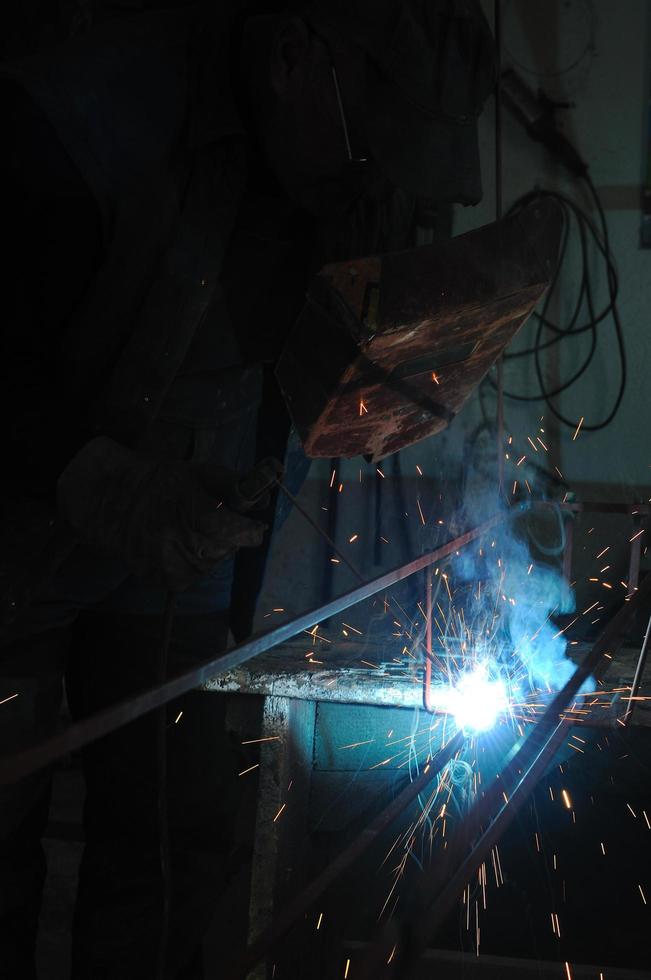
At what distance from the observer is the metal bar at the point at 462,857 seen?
2.53 ft

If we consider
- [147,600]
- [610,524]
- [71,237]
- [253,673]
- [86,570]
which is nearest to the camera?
[71,237]

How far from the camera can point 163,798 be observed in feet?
5.32

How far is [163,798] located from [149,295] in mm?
922

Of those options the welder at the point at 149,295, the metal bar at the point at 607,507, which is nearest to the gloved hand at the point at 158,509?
the welder at the point at 149,295

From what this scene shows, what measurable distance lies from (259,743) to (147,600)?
0.81 metres

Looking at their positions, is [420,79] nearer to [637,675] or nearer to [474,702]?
[637,675]

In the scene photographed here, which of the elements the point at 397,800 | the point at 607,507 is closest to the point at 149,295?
the point at 397,800

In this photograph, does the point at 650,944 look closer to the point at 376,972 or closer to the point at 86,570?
the point at 86,570

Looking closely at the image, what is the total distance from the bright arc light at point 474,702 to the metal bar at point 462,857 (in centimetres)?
64

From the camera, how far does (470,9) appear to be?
1.66m

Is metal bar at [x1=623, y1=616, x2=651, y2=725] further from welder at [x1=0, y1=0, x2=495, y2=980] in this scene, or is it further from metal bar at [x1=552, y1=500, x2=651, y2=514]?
welder at [x1=0, y1=0, x2=495, y2=980]

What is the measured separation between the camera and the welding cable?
1460mm

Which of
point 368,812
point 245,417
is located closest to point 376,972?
point 245,417

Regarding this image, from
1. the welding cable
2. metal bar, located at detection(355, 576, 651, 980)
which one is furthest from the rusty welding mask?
metal bar, located at detection(355, 576, 651, 980)
